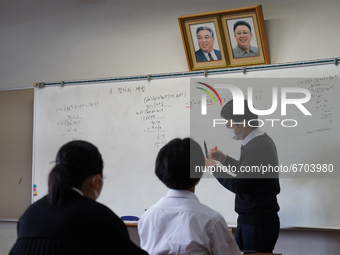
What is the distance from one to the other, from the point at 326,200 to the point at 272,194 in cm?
57

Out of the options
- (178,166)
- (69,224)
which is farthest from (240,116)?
(69,224)

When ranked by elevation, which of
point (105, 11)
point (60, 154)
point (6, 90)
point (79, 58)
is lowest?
point (60, 154)

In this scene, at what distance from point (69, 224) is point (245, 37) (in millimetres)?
2131

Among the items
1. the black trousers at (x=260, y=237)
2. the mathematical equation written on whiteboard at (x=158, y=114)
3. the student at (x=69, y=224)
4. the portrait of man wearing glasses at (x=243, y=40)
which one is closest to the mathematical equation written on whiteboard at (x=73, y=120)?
the mathematical equation written on whiteboard at (x=158, y=114)

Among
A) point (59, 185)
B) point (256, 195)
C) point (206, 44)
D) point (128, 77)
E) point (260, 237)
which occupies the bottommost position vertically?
point (260, 237)

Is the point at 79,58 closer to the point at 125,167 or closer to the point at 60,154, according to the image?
the point at 125,167

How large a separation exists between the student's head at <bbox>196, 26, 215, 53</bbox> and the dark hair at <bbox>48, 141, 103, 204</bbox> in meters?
1.83

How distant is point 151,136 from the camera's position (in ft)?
9.05

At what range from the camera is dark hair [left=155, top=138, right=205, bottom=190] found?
4.43ft

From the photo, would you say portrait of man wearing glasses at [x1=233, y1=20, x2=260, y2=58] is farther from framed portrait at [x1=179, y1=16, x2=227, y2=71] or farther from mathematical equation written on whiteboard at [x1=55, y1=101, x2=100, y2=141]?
mathematical equation written on whiteboard at [x1=55, y1=101, x2=100, y2=141]

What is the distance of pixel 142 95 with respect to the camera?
9.23 ft

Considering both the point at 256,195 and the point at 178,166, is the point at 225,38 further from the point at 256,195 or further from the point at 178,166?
the point at 178,166

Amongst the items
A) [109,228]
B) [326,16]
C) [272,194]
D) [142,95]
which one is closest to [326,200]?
[272,194]

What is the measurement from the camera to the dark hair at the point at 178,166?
135cm
